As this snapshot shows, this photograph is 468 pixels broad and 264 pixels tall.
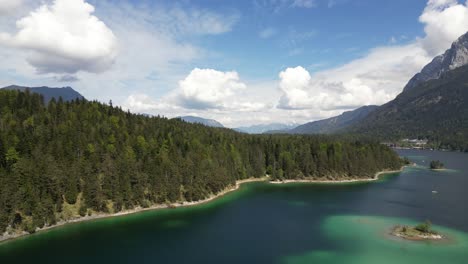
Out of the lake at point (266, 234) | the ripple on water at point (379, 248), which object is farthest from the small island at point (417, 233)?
the lake at point (266, 234)

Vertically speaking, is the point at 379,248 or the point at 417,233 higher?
the point at 417,233

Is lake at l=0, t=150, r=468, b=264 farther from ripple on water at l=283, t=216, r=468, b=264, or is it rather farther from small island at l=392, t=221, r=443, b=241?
small island at l=392, t=221, r=443, b=241

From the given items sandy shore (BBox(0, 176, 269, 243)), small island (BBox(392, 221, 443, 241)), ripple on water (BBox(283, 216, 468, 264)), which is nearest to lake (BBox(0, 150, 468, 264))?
ripple on water (BBox(283, 216, 468, 264))

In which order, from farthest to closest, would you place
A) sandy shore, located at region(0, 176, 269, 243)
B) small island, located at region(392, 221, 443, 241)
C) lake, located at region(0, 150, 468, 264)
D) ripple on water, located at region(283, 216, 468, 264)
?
small island, located at region(392, 221, 443, 241) → sandy shore, located at region(0, 176, 269, 243) → lake, located at region(0, 150, 468, 264) → ripple on water, located at region(283, 216, 468, 264)

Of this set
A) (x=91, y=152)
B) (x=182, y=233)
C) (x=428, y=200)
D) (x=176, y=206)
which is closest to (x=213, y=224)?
(x=182, y=233)

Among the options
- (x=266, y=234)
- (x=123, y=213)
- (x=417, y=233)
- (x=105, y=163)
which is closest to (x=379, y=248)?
(x=417, y=233)

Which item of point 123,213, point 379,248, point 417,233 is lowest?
point 379,248

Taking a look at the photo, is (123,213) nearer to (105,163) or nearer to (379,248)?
(105,163)
